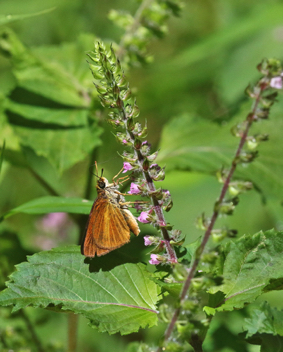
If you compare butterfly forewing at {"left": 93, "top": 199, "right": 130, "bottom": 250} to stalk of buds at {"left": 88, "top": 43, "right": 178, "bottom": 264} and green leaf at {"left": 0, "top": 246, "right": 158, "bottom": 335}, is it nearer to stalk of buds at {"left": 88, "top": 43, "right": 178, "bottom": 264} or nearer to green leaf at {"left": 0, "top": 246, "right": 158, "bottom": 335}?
green leaf at {"left": 0, "top": 246, "right": 158, "bottom": 335}

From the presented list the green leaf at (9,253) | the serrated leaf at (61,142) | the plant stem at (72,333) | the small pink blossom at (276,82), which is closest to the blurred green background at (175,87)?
the green leaf at (9,253)

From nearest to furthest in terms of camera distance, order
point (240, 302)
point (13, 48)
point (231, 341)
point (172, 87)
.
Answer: point (240, 302), point (231, 341), point (13, 48), point (172, 87)

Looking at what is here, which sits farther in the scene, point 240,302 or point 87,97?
point 87,97

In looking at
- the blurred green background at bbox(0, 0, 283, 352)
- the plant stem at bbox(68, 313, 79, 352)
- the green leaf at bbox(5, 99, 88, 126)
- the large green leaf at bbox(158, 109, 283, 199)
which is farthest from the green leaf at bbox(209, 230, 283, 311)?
the blurred green background at bbox(0, 0, 283, 352)

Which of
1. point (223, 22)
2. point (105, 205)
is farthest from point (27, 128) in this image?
point (223, 22)

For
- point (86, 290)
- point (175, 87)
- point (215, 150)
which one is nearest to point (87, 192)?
point (215, 150)

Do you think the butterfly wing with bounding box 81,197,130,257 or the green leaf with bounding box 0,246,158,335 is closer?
the green leaf with bounding box 0,246,158,335

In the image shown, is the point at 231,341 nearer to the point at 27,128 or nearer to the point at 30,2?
the point at 27,128
